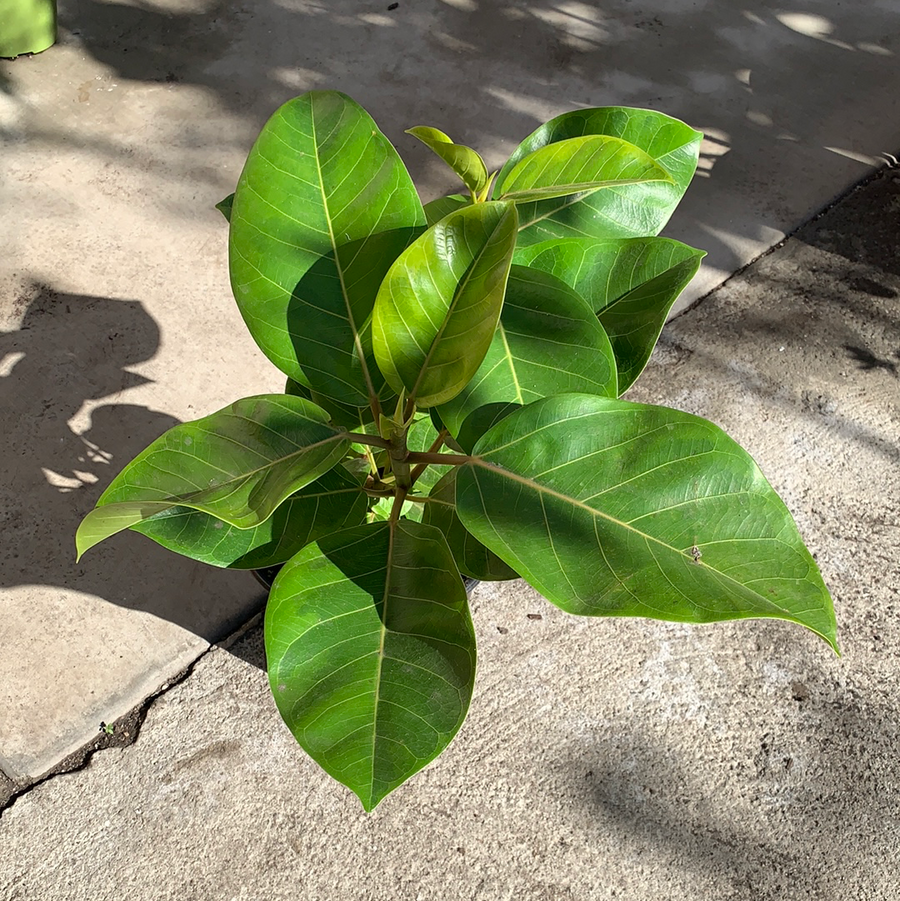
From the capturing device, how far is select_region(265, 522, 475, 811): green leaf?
93 centimetres

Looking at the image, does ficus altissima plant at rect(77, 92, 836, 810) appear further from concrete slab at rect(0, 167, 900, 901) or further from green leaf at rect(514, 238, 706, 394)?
concrete slab at rect(0, 167, 900, 901)

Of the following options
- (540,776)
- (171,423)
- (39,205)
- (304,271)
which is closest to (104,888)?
(540,776)

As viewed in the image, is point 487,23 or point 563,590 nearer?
point 563,590

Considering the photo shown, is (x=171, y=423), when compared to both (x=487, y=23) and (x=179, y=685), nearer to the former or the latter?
(x=179, y=685)

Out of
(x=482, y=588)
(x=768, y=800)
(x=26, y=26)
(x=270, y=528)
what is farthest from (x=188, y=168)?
(x=768, y=800)

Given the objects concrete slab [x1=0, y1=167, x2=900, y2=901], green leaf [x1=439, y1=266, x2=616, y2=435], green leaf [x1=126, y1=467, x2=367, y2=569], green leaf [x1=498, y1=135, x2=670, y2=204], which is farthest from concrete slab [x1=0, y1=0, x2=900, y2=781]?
green leaf [x1=498, y1=135, x2=670, y2=204]

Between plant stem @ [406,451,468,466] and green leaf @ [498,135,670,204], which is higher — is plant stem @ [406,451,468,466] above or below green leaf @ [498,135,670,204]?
below

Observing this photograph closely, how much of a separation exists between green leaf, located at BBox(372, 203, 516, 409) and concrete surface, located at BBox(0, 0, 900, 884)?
0.96 metres

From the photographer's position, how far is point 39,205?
253 cm

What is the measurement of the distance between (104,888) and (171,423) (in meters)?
0.98

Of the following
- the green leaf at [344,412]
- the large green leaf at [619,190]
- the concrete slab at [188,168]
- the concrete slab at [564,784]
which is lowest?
the concrete slab at [564,784]

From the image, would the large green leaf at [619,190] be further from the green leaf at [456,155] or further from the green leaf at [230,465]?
the green leaf at [230,465]

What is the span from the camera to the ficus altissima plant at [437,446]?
2.94ft

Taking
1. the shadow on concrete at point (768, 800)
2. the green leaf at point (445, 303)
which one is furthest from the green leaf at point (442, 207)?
the shadow on concrete at point (768, 800)
